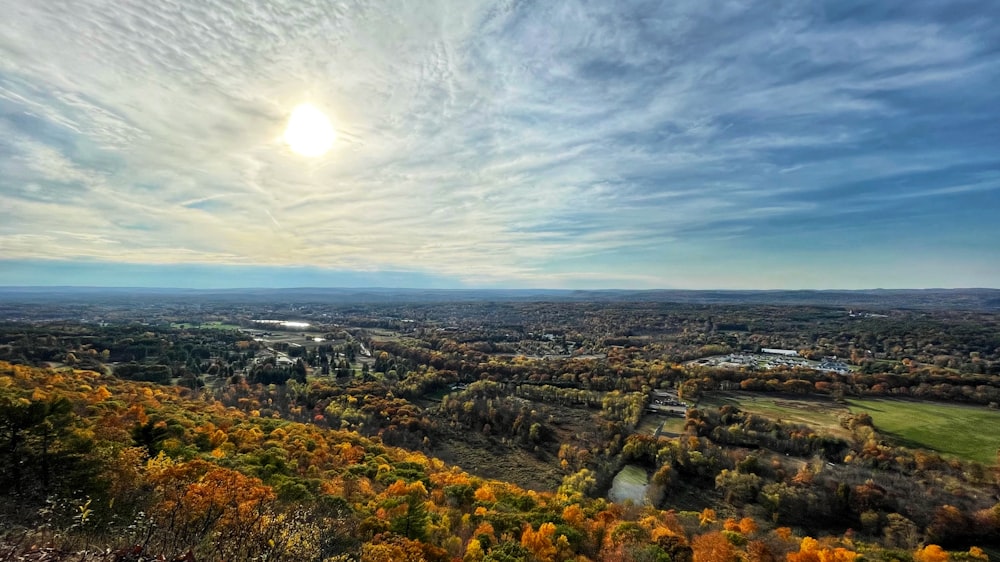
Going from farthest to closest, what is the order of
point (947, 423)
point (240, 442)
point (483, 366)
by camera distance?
point (483, 366) → point (947, 423) → point (240, 442)

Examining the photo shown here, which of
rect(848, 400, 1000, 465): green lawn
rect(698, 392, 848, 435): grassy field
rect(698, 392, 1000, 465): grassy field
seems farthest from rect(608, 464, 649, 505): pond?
rect(848, 400, 1000, 465): green lawn

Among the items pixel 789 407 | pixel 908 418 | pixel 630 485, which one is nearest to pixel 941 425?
pixel 908 418

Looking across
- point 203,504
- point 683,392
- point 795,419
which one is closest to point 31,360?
point 203,504

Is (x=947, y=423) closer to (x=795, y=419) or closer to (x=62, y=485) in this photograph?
(x=795, y=419)

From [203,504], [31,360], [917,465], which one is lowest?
[917,465]

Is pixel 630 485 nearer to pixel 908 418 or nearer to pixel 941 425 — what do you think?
pixel 908 418

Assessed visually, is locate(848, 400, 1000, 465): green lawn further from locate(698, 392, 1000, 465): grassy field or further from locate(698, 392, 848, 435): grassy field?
locate(698, 392, 848, 435): grassy field

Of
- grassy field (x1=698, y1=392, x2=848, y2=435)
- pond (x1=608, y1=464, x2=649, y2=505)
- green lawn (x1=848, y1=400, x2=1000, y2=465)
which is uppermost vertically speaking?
green lawn (x1=848, y1=400, x2=1000, y2=465)
